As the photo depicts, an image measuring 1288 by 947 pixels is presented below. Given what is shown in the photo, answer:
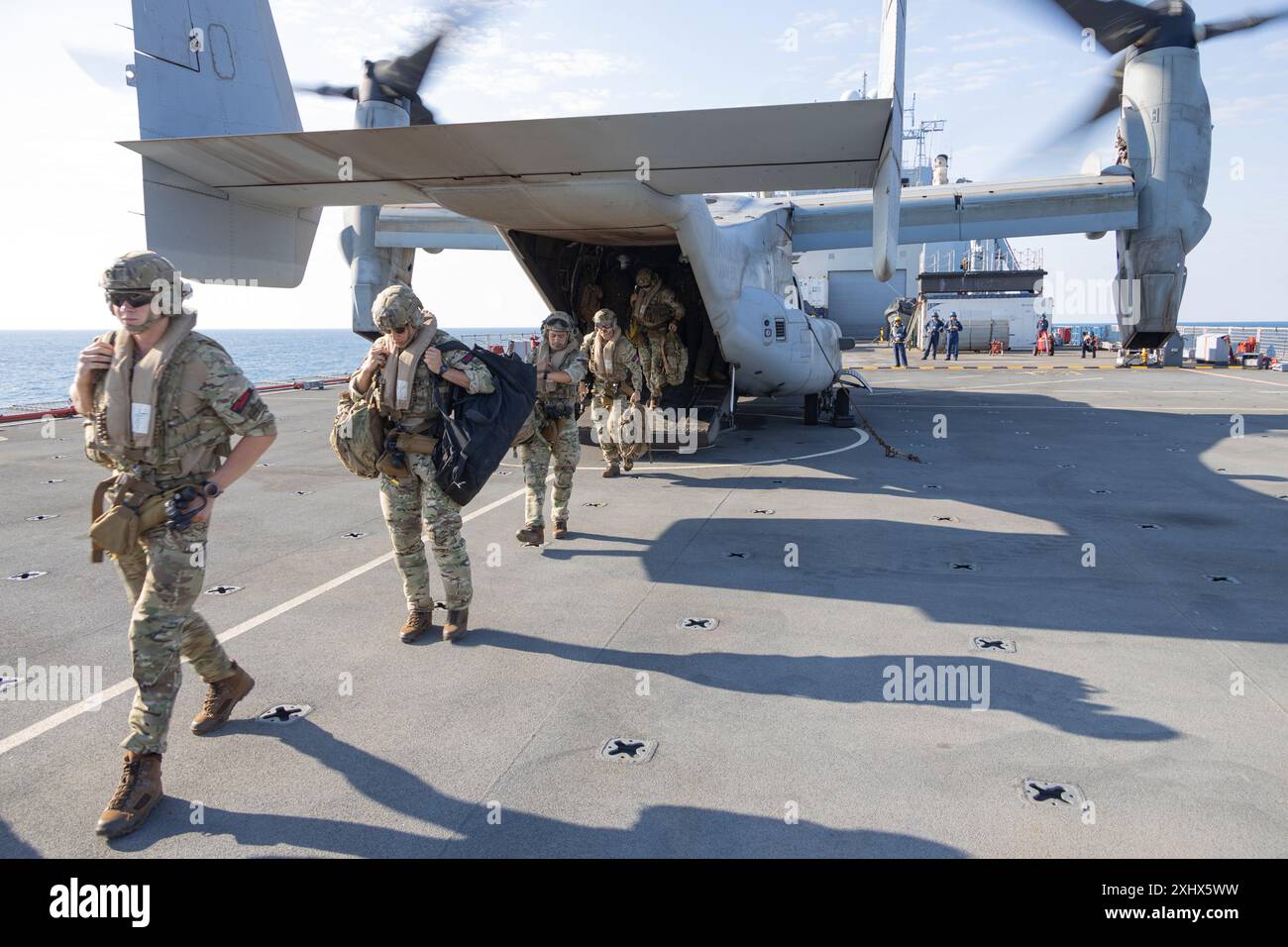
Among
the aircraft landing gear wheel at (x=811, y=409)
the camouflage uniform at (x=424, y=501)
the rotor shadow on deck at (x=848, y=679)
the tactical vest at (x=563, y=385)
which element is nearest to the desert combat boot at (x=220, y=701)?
the camouflage uniform at (x=424, y=501)

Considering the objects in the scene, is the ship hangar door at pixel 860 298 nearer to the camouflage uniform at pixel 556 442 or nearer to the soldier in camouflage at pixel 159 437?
the camouflage uniform at pixel 556 442

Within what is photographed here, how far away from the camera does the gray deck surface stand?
2939 mm

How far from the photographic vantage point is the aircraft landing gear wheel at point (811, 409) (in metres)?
13.6

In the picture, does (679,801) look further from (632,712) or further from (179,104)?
(179,104)

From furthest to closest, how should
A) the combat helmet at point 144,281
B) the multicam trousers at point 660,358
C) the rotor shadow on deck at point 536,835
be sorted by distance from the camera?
the multicam trousers at point 660,358
the combat helmet at point 144,281
the rotor shadow on deck at point 536,835

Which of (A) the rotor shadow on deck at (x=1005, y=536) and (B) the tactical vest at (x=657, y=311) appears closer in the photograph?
(A) the rotor shadow on deck at (x=1005, y=536)

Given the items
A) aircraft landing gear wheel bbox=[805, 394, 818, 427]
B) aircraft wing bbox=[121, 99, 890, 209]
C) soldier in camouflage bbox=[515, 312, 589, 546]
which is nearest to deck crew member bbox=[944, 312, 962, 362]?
aircraft landing gear wheel bbox=[805, 394, 818, 427]

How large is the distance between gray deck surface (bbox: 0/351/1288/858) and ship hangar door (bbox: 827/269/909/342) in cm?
4021

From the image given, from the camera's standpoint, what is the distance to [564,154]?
6.52 metres

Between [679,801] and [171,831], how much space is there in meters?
1.87

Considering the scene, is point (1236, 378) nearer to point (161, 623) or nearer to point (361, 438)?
point (361, 438)

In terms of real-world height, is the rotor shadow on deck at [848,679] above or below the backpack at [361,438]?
below
